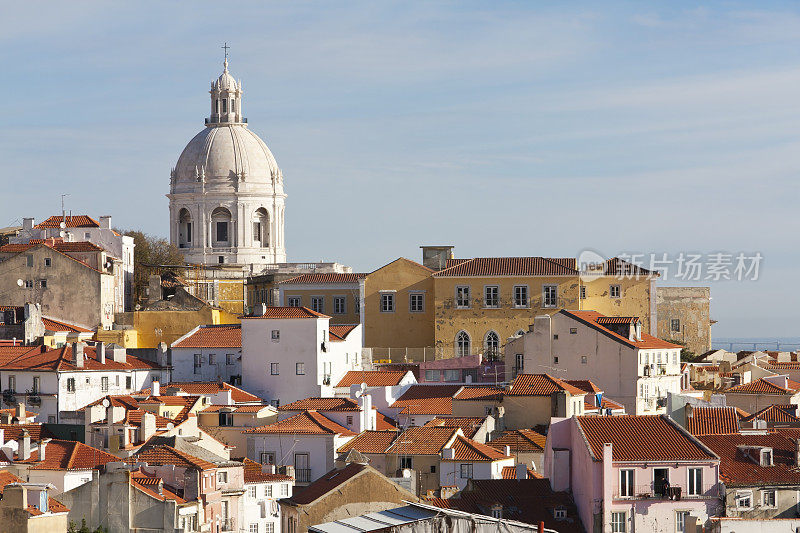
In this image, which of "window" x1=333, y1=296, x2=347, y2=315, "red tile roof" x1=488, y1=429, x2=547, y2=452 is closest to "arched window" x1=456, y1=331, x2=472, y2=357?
"window" x1=333, y1=296, x2=347, y2=315

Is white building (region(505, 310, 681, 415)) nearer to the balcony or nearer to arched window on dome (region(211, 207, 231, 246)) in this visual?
the balcony

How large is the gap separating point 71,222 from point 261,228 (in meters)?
24.3

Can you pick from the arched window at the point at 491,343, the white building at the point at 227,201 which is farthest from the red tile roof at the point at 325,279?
the white building at the point at 227,201

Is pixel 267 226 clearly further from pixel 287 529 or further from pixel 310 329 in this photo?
pixel 287 529

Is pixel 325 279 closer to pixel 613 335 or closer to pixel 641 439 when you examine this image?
pixel 613 335

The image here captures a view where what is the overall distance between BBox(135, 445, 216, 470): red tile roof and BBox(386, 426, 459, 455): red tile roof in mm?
8594

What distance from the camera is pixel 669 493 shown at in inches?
1604

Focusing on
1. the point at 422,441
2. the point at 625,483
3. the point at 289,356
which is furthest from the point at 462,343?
the point at 625,483

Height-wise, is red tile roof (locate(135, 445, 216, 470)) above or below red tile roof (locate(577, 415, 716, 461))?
below

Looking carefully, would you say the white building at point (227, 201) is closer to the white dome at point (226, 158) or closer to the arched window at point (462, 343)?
the white dome at point (226, 158)

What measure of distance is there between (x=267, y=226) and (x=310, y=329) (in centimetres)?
4105

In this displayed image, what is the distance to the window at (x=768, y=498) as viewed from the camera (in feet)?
139

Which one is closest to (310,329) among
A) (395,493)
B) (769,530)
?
(395,493)

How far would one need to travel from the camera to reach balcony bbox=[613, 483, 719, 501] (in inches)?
1587
